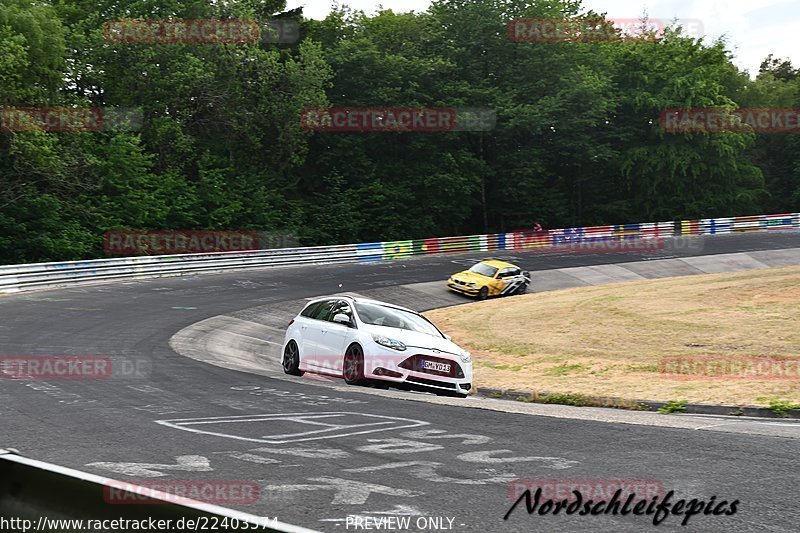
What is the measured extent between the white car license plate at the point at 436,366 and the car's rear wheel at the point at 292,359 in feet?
9.86

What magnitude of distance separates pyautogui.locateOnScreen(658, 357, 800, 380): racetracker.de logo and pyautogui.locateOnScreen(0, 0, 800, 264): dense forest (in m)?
34.9

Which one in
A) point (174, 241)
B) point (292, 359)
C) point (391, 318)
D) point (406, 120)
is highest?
point (406, 120)

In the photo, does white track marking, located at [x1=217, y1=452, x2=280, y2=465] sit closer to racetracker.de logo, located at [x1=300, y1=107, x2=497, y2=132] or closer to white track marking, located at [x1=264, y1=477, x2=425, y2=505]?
white track marking, located at [x1=264, y1=477, x2=425, y2=505]

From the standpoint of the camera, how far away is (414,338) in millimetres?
14219

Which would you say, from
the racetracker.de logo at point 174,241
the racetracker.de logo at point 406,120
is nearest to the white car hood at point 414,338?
the racetracker.de logo at point 174,241

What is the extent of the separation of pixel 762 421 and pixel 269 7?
217 ft

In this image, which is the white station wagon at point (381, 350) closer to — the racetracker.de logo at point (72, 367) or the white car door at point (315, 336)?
the white car door at point (315, 336)

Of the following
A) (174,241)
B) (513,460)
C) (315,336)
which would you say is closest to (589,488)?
(513,460)

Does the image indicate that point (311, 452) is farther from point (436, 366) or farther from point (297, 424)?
point (436, 366)

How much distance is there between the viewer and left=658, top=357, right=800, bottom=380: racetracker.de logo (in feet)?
52.0

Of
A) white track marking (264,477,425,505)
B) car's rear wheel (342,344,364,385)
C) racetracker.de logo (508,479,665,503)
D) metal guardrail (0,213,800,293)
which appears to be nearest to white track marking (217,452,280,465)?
white track marking (264,477,425,505)

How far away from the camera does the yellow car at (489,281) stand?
124ft

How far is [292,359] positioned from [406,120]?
50.9m

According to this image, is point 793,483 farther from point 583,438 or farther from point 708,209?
point 708,209
